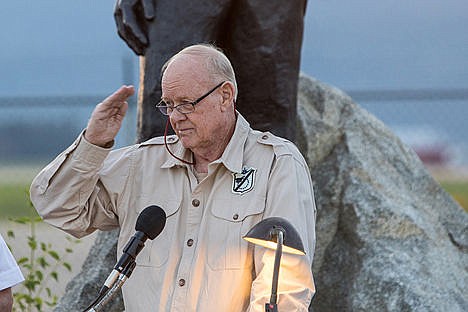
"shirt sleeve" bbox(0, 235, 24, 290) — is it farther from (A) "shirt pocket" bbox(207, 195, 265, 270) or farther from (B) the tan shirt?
(A) "shirt pocket" bbox(207, 195, 265, 270)

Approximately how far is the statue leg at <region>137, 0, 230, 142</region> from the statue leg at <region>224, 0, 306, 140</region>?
6.9 inches

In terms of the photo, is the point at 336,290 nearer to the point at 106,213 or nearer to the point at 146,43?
the point at 146,43

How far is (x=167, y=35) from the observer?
498cm

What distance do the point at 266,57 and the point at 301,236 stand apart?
64.7 inches

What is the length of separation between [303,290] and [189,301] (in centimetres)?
37

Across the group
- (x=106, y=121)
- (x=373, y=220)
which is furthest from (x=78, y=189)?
(x=373, y=220)

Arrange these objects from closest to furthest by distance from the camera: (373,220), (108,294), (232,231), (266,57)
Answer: (108,294)
(232,231)
(266,57)
(373,220)

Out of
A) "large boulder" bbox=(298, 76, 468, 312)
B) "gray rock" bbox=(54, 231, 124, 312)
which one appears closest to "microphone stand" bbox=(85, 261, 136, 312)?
"gray rock" bbox=(54, 231, 124, 312)

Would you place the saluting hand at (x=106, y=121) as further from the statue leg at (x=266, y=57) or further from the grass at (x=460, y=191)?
the grass at (x=460, y=191)

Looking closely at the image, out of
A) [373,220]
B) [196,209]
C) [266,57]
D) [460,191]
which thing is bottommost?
[460,191]

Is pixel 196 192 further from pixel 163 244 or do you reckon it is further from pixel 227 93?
pixel 227 93

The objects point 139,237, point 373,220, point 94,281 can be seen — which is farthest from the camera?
point 373,220

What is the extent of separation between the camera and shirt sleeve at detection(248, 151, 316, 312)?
364 centimetres

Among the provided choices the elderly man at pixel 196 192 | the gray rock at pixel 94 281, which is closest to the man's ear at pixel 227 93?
the elderly man at pixel 196 192
